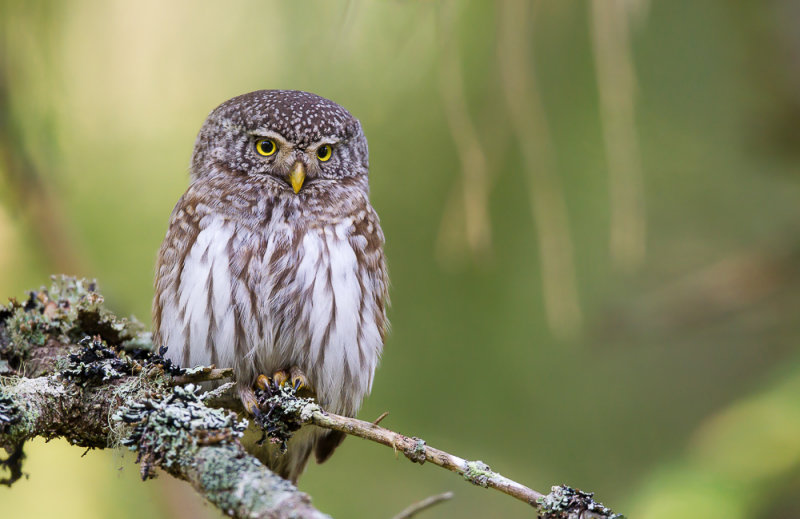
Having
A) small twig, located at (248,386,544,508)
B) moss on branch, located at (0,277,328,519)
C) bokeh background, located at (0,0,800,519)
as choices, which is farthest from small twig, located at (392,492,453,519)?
bokeh background, located at (0,0,800,519)

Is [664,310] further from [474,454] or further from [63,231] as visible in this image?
[63,231]

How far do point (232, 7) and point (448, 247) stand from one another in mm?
1314

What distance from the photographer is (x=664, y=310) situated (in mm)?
3492

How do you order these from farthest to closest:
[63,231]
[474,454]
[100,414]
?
[474,454] → [63,231] → [100,414]

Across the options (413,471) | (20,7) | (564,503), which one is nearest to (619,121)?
(564,503)

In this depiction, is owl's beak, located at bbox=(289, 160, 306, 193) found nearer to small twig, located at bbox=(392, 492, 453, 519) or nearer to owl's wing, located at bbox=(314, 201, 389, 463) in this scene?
owl's wing, located at bbox=(314, 201, 389, 463)

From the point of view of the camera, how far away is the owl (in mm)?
2680

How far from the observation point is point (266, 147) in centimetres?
303

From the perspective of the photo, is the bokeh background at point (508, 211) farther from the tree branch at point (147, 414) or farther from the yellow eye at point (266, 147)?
the tree branch at point (147, 414)

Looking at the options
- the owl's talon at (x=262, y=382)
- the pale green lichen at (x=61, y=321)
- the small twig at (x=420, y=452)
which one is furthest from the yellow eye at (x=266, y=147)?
the small twig at (x=420, y=452)

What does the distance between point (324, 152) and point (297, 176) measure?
9.5 inches

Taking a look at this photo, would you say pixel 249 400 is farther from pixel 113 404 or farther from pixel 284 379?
pixel 113 404

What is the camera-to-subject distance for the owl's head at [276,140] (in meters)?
3.00

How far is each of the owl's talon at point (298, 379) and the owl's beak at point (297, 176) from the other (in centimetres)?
63
